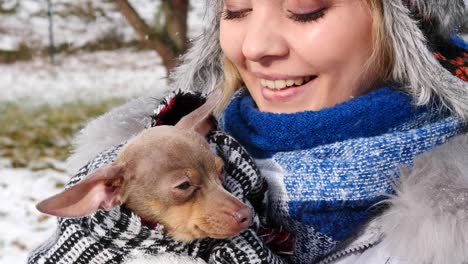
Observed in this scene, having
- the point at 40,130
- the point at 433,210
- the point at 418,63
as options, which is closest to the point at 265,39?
the point at 418,63

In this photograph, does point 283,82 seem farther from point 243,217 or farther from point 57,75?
point 57,75

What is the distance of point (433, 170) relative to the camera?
1754 millimetres

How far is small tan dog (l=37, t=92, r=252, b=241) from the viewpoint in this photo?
5.48 ft

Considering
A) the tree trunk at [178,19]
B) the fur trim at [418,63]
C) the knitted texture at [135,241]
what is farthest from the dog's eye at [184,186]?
the tree trunk at [178,19]

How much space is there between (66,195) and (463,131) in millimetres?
1179

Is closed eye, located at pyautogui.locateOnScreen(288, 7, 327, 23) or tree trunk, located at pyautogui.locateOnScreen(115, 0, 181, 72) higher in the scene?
closed eye, located at pyautogui.locateOnScreen(288, 7, 327, 23)

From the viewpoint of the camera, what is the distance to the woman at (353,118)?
180 cm

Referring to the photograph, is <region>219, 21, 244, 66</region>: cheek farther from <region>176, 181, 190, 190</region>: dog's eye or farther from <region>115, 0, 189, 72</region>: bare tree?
<region>115, 0, 189, 72</region>: bare tree

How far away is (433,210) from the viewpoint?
1.69 meters

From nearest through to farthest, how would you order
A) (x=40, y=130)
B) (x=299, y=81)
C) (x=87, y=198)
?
(x=87, y=198) < (x=299, y=81) < (x=40, y=130)

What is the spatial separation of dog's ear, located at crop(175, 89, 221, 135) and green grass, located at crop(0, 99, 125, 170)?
207 inches

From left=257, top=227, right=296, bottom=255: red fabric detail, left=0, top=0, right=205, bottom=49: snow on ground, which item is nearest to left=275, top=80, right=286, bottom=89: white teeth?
left=257, top=227, right=296, bottom=255: red fabric detail

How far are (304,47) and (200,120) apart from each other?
38 centimetres

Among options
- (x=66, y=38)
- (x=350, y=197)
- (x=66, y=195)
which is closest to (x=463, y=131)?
(x=350, y=197)
